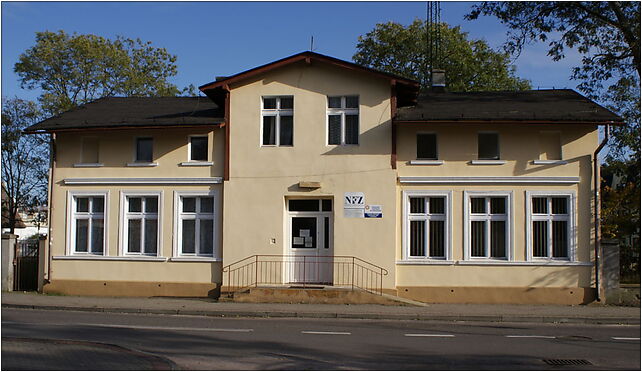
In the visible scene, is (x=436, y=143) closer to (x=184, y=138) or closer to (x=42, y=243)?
(x=184, y=138)

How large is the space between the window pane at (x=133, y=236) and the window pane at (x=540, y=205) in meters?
12.1

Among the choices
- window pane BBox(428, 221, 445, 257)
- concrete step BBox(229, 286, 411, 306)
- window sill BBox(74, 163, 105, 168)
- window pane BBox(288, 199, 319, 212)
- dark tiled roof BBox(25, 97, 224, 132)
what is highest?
dark tiled roof BBox(25, 97, 224, 132)

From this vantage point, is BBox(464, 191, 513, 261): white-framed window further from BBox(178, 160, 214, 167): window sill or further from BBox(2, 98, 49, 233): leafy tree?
BBox(2, 98, 49, 233): leafy tree

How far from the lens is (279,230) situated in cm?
2091

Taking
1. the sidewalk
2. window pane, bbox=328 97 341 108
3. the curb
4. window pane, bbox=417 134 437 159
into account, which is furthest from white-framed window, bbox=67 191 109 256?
window pane, bbox=417 134 437 159

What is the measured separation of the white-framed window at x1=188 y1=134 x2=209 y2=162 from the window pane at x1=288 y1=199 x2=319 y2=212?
307 cm

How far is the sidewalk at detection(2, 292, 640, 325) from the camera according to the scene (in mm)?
17250

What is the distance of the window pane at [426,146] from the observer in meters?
21.0

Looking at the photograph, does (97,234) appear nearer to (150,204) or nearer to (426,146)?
(150,204)

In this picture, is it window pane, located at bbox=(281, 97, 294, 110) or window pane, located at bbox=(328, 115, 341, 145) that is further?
window pane, located at bbox=(281, 97, 294, 110)

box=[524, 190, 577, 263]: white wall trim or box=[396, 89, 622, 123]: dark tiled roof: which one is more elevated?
box=[396, 89, 622, 123]: dark tiled roof

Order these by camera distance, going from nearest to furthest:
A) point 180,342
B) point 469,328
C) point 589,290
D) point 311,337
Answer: point 180,342 < point 311,337 < point 469,328 < point 589,290

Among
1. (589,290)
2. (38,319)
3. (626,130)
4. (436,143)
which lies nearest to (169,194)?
(38,319)

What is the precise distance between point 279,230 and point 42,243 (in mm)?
7687
